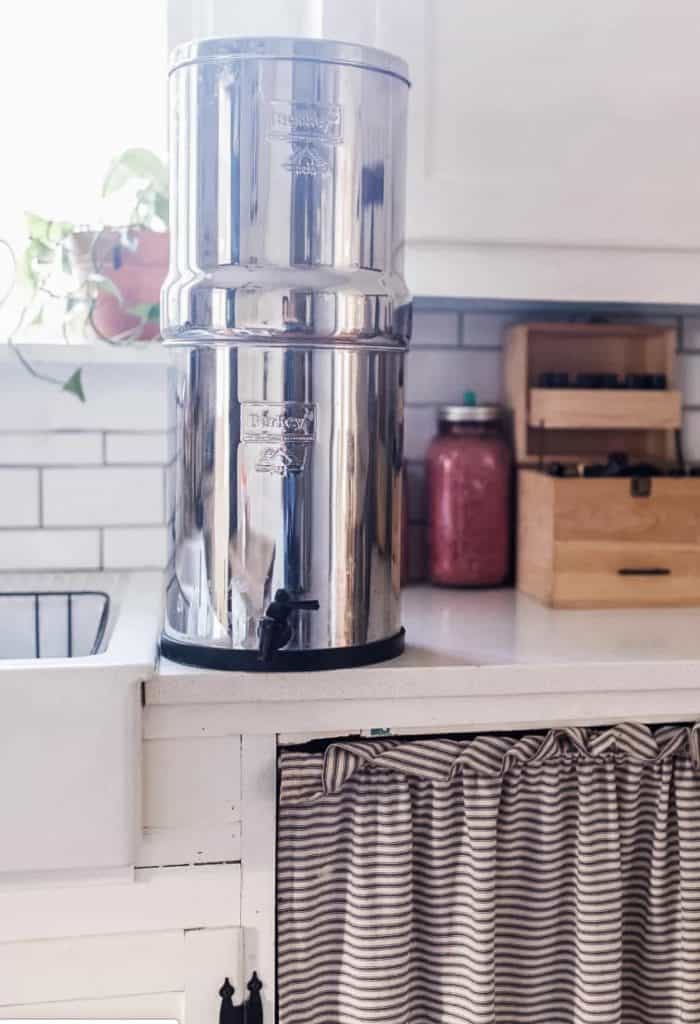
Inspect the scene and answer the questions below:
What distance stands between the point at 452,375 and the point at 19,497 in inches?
26.7

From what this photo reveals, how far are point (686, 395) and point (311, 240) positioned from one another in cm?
93

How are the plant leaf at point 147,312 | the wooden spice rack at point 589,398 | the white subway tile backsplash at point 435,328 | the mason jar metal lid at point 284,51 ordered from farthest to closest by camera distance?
1. the white subway tile backsplash at point 435,328
2. the wooden spice rack at point 589,398
3. the plant leaf at point 147,312
4. the mason jar metal lid at point 284,51

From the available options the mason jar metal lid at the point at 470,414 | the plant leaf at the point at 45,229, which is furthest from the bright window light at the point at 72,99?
the mason jar metal lid at the point at 470,414

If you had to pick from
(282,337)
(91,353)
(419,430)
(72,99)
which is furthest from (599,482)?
(72,99)

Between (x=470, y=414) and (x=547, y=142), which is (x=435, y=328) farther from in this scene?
(x=547, y=142)

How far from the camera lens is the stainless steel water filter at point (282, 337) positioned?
1.12 m

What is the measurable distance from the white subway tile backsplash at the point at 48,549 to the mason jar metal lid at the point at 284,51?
28.0 inches

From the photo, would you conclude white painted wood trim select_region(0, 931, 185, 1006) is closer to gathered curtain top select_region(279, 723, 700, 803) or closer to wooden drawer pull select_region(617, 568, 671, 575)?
gathered curtain top select_region(279, 723, 700, 803)

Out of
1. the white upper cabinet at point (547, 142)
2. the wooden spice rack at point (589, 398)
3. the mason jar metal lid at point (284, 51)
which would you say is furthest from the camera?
the wooden spice rack at point (589, 398)

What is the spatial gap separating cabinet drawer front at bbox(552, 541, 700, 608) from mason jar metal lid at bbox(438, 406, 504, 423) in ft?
0.85

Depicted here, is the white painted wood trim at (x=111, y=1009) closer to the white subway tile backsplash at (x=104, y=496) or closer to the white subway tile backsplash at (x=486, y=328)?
the white subway tile backsplash at (x=104, y=496)

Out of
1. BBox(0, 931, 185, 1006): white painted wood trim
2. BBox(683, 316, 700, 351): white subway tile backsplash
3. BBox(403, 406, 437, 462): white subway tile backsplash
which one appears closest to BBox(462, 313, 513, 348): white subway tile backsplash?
BBox(403, 406, 437, 462): white subway tile backsplash

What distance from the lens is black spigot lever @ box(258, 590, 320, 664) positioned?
44.8 inches

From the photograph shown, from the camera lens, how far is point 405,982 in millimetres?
1197
